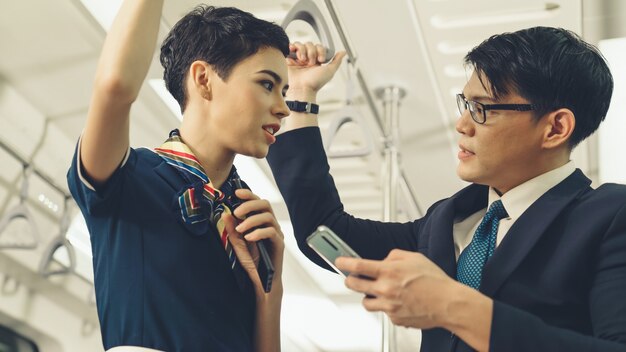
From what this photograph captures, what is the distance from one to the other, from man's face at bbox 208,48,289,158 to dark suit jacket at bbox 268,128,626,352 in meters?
0.40

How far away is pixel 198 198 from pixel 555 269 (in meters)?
0.65

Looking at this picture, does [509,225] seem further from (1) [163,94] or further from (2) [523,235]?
(1) [163,94]

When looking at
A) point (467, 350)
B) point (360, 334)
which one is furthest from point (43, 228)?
point (360, 334)

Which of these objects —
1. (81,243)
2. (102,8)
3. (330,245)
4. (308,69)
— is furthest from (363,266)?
(81,243)

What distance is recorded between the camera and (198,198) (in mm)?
1639

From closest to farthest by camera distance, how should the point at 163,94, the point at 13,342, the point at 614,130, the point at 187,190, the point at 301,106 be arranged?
the point at 187,190 → the point at 301,106 → the point at 614,130 → the point at 163,94 → the point at 13,342

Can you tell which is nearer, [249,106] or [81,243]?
[249,106]

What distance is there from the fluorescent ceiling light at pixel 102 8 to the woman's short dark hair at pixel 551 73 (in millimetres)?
2131

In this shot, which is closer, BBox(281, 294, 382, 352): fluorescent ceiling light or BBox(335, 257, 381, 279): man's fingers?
BBox(335, 257, 381, 279): man's fingers

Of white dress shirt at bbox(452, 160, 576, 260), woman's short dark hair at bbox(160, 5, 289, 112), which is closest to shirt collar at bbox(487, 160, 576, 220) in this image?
white dress shirt at bbox(452, 160, 576, 260)

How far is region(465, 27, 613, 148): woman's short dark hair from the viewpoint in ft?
6.16

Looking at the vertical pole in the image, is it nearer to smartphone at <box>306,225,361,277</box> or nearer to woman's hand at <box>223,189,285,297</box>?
woman's hand at <box>223,189,285,297</box>

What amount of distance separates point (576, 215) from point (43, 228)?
372cm

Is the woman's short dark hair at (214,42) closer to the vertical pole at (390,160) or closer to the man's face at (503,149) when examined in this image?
the man's face at (503,149)
